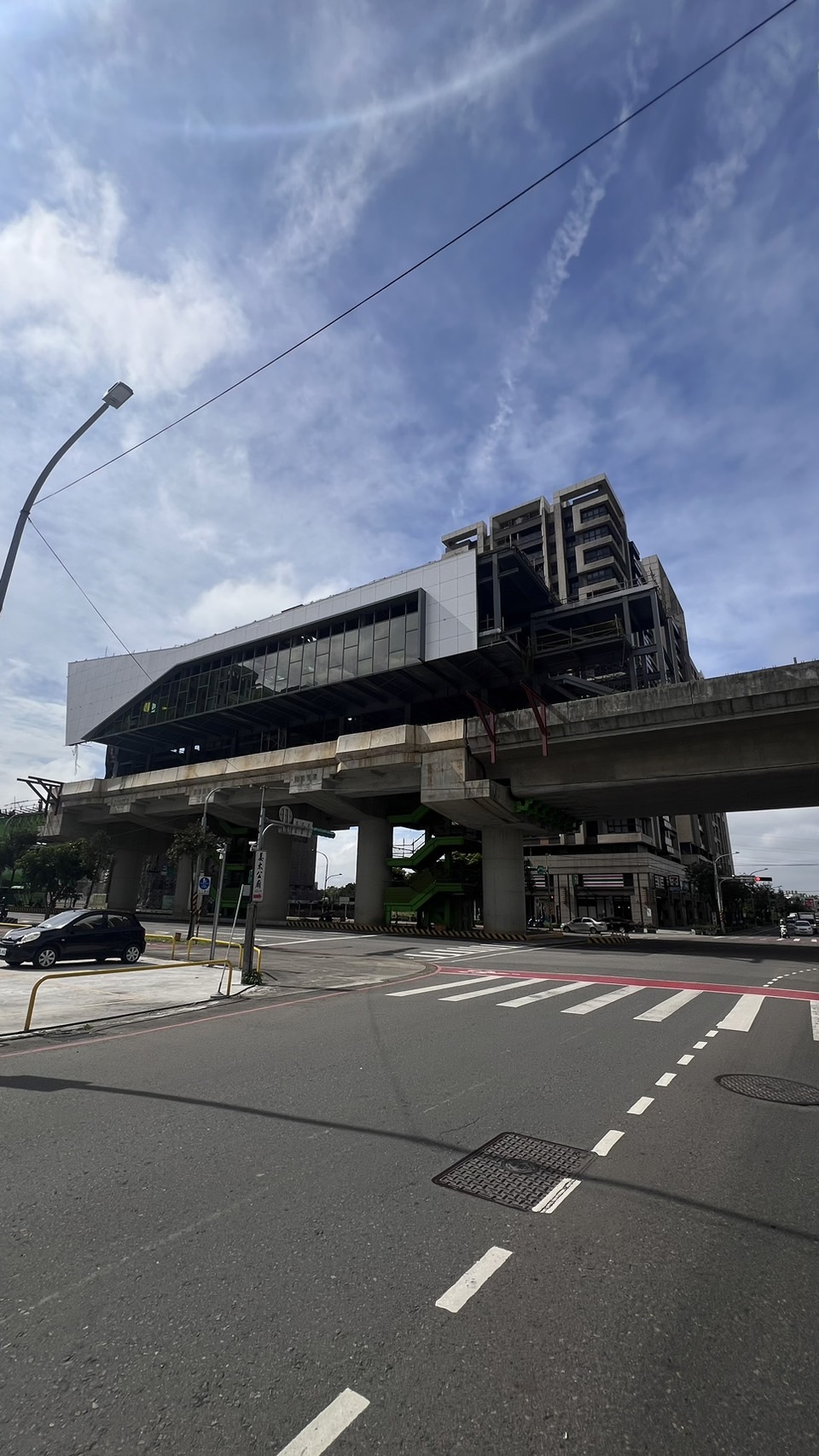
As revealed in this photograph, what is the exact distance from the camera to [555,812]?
35656 millimetres

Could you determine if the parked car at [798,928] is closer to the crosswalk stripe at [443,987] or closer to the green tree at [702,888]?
the green tree at [702,888]

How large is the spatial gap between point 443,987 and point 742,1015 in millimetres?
6287

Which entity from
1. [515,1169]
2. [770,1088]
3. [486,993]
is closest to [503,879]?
[486,993]

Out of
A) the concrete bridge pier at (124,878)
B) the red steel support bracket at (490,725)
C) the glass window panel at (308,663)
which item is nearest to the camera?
the red steel support bracket at (490,725)

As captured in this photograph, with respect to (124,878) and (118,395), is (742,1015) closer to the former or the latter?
(118,395)

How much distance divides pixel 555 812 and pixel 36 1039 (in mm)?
30131

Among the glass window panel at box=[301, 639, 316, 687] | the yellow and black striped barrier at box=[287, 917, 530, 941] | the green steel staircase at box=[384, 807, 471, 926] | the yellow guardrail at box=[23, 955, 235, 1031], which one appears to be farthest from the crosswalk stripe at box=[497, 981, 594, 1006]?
the glass window panel at box=[301, 639, 316, 687]

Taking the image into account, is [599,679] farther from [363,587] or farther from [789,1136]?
[789,1136]

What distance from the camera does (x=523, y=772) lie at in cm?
3177

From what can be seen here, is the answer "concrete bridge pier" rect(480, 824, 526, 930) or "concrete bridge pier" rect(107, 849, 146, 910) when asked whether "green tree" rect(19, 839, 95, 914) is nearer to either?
"concrete bridge pier" rect(107, 849, 146, 910)

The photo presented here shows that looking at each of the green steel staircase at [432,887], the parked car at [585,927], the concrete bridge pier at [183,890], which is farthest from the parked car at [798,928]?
the concrete bridge pier at [183,890]

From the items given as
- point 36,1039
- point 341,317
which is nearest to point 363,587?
point 341,317

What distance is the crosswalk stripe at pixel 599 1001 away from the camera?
444 inches

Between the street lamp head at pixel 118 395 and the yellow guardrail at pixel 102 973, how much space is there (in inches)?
338
